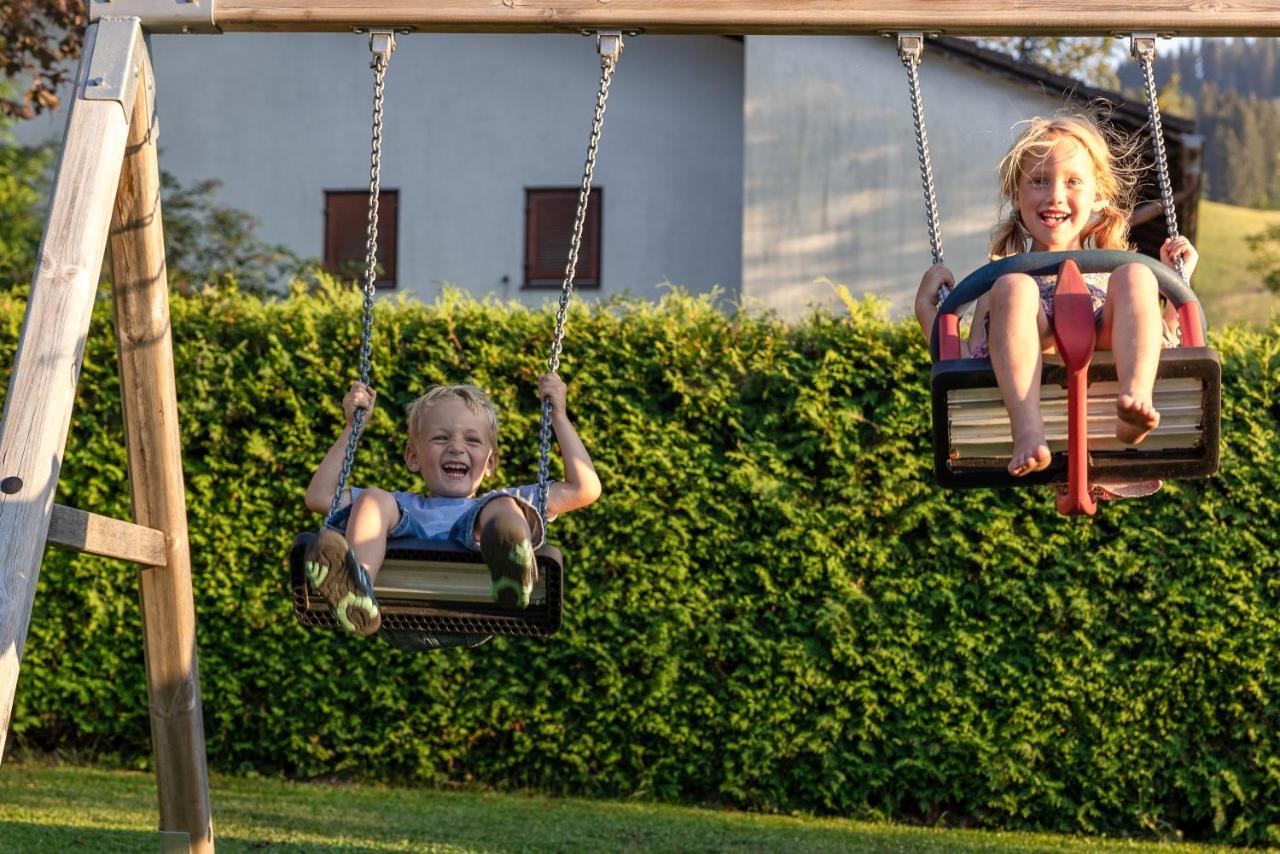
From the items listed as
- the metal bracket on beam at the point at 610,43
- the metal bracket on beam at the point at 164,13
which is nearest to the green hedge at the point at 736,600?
the metal bracket on beam at the point at 610,43

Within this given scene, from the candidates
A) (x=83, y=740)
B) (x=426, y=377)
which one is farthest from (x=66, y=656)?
(x=426, y=377)

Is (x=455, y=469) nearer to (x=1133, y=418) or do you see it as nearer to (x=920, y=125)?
(x=920, y=125)

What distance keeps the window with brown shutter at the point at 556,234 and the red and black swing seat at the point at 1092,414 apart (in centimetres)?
1047

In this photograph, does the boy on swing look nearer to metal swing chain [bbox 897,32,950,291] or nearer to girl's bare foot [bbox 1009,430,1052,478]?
metal swing chain [bbox 897,32,950,291]

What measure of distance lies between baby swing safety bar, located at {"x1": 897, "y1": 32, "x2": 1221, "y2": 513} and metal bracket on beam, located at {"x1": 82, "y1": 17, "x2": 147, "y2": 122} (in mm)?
2041

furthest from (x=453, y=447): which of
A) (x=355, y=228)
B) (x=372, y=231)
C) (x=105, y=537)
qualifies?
(x=355, y=228)

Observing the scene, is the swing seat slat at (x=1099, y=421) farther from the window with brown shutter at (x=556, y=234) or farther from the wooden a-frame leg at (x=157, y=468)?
the window with brown shutter at (x=556, y=234)

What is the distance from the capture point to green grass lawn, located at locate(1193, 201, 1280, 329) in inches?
1934

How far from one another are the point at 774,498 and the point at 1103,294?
3.20 meters

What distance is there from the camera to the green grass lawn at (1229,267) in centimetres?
4912

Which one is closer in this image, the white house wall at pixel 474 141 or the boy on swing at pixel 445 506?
the boy on swing at pixel 445 506

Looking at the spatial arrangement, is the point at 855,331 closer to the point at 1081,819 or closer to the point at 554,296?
the point at 1081,819

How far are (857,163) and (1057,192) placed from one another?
811 cm

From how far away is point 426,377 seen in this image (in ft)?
23.1
